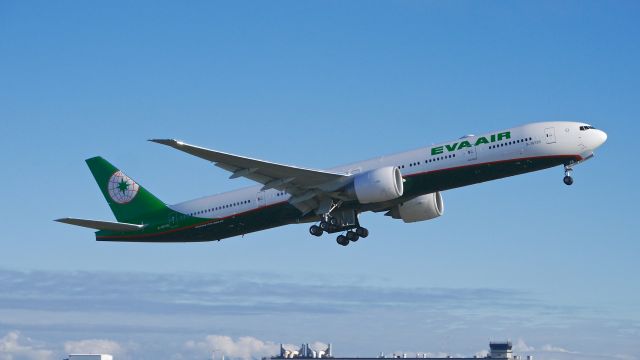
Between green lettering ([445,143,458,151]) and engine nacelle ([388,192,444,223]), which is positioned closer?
green lettering ([445,143,458,151])

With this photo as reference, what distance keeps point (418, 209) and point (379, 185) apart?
8.20m

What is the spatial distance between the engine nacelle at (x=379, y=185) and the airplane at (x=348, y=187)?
0.05 metres

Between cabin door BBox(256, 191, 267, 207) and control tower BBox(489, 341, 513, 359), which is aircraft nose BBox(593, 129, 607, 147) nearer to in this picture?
cabin door BBox(256, 191, 267, 207)

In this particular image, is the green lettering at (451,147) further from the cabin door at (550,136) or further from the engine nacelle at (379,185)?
the cabin door at (550,136)

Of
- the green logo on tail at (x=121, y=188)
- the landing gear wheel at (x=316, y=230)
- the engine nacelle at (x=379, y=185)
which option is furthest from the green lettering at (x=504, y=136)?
the green logo on tail at (x=121, y=188)

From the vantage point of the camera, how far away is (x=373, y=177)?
50750 mm

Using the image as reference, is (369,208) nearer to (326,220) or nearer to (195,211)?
(326,220)

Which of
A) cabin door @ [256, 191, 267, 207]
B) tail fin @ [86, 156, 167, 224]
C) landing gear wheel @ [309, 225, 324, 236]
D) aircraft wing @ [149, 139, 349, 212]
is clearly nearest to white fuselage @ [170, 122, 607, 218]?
aircraft wing @ [149, 139, 349, 212]

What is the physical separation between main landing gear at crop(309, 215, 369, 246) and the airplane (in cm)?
6

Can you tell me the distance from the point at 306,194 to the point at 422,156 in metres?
6.95

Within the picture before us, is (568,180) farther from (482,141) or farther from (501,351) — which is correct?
(501,351)

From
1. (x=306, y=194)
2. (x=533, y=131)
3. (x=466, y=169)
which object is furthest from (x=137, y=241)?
(x=533, y=131)

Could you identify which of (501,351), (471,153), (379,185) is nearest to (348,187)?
(379,185)

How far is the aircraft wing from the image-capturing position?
49781 mm
